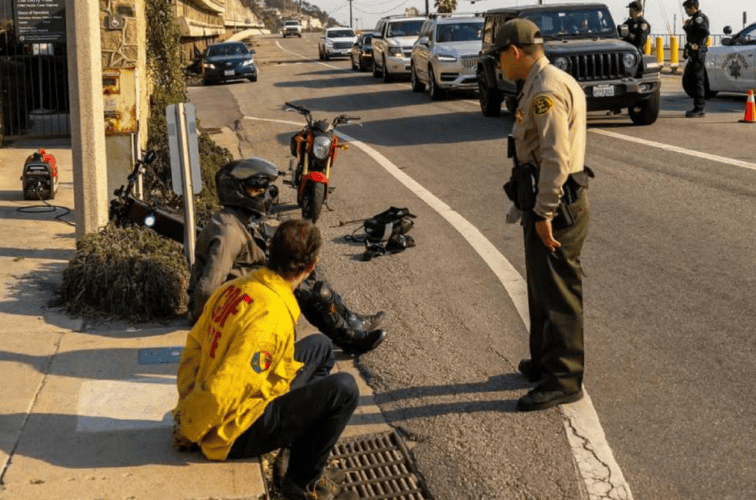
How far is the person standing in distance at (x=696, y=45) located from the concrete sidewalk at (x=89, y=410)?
13.1 meters

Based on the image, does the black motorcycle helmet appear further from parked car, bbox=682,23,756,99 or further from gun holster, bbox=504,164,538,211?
parked car, bbox=682,23,756,99

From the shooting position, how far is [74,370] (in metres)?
6.69

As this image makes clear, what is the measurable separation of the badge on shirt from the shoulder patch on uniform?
1.95 metres

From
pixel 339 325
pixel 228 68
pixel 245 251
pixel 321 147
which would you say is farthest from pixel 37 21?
pixel 228 68

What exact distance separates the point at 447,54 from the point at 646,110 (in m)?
7.47

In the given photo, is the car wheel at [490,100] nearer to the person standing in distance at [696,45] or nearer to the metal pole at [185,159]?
the person standing in distance at [696,45]

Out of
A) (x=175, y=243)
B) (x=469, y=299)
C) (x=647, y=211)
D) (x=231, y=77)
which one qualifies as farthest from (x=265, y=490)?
(x=231, y=77)

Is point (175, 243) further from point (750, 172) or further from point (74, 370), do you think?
point (750, 172)

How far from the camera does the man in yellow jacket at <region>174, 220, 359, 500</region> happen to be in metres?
4.67

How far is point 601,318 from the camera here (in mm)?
7703

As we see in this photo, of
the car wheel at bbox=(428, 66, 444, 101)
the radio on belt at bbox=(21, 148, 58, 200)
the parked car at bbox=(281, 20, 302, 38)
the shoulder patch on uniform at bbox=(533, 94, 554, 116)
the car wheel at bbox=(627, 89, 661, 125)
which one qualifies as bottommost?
the radio on belt at bbox=(21, 148, 58, 200)

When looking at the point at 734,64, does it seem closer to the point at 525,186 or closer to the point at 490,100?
the point at 490,100

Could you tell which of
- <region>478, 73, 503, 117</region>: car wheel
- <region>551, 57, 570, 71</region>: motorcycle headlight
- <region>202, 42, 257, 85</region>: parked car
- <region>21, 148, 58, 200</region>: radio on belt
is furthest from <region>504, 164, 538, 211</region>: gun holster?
<region>202, 42, 257, 85</region>: parked car

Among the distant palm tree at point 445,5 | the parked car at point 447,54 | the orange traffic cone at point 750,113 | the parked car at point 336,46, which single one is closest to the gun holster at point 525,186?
the orange traffic cone at point 750,113
